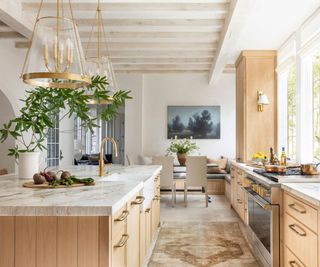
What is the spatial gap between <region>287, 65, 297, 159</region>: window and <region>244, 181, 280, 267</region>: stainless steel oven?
185 centimetres

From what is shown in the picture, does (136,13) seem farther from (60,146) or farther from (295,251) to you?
(60,146)

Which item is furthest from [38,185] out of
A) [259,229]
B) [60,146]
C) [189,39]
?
[60,146]

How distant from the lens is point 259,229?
3.89 metres

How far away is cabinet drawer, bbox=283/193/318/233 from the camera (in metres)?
2.46

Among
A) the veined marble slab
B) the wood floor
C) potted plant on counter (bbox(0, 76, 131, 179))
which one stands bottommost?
the wood floor

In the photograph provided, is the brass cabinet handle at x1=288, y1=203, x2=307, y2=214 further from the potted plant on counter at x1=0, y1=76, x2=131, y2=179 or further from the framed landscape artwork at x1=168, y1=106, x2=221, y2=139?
the framed landscape artwork at x1=168, y1=106, x2=221, y2=139

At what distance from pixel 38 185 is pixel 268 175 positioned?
83.2 inches

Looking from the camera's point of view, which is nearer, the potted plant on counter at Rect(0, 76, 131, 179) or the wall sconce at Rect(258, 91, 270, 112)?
the potted plant on counter at Rect(0, 76, 131, 179)

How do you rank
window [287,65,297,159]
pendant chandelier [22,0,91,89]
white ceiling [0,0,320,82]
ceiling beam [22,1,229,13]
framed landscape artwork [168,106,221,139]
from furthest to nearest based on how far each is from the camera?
framed landscape artwork [168,106,221,139]
window [287,65,297,159]
ceiling beam [22,1,229,13]
white ceiling [0,0,320,82]
pendant chandelier [22,0,91,89]

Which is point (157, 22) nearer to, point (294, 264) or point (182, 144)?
point (294, 264)

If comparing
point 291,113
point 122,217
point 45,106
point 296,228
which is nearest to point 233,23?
point 291,113

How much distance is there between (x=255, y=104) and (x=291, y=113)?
0.61 metres

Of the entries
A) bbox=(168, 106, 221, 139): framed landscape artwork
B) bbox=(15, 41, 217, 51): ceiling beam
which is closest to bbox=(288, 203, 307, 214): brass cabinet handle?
bbox=(15, 41, 217, 51): ceiling beam

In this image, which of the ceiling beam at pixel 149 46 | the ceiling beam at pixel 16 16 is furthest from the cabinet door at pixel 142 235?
the ceiling beam at pixel 149 46
